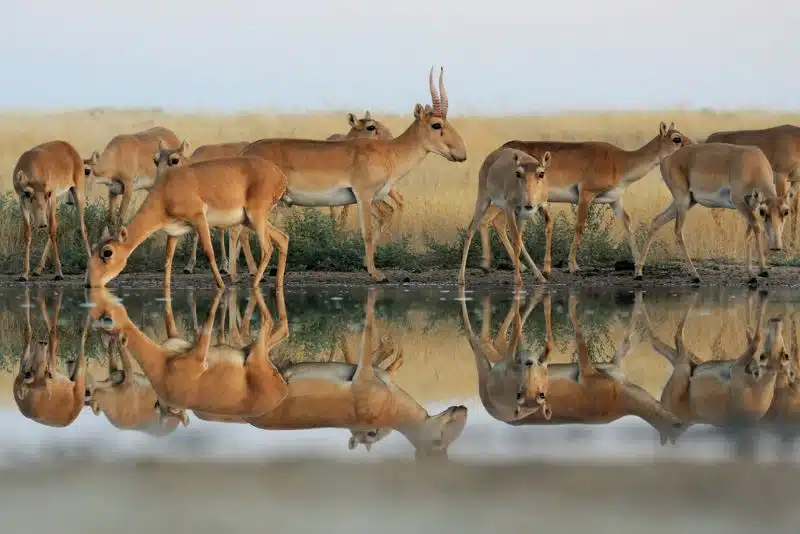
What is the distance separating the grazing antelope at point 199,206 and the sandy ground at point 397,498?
31.7 feet

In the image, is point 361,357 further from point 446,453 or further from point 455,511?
point 455,511

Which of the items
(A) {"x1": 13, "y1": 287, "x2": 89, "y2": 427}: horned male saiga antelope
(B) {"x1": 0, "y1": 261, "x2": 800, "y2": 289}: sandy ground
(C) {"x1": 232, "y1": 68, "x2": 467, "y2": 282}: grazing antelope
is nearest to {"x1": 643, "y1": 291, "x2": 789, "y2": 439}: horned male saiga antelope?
(A) {"x1": 13, "y1": 287, "x2": 89, "y2": 427}: horned male saiga antelope

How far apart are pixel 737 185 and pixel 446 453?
13.4m

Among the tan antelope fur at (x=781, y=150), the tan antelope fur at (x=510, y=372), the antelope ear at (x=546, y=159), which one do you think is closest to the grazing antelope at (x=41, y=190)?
the antelope ear at (x=546, y=159)

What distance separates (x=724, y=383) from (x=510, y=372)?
1.57m

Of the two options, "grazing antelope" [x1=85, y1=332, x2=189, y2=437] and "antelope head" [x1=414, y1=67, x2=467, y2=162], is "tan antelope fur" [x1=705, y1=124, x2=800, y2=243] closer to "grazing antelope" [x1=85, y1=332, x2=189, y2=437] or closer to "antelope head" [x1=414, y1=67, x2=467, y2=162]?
"antelope head" [x1=414, y1=67, x2=467, y2=162]

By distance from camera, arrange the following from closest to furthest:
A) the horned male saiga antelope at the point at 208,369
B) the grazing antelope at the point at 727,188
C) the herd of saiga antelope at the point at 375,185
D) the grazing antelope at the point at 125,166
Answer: the horned male saiga antelope at the point at 208,369 → the herd of saiga antelope at the point at 375,185 → the grazing antelope at the point at 727,188 → the grazing antelope at the point at 125,166

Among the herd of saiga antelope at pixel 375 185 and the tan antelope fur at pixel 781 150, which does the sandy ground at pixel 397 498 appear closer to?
the herd of saiga antelope at pixel 375 185

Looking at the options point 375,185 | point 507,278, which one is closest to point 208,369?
point 375,185

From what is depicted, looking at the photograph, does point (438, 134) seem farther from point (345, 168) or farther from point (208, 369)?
point (208, 369)

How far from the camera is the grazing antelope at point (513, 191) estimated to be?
63.7ft

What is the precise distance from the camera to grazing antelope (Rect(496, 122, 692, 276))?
22.0 m

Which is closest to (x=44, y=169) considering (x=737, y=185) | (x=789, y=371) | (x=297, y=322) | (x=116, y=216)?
(x=116, y=216)

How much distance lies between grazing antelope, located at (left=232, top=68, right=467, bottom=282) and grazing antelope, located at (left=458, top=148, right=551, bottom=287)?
1.21 meters
